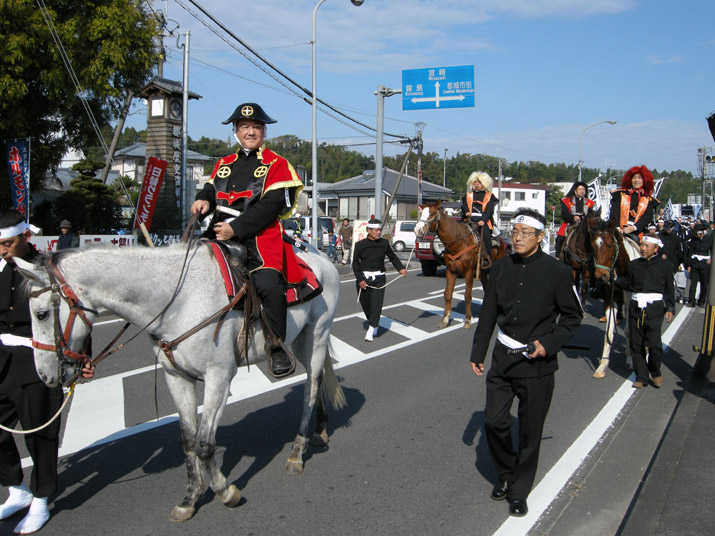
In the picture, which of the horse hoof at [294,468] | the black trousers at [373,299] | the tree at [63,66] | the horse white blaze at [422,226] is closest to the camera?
the horse hoof at [294,468]

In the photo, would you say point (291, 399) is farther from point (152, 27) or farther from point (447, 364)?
point (152, 27)

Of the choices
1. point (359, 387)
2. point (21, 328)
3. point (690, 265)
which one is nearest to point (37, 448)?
point (21, 328)

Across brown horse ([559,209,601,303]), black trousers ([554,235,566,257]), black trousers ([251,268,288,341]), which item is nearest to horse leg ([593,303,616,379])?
brown horse ([559,209,601,303])

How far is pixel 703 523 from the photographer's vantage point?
3947 mm

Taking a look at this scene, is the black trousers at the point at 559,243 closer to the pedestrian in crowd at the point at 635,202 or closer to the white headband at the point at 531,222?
the pedestrian in crowd at the point at 635,202

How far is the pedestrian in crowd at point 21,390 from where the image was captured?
12.4 ft

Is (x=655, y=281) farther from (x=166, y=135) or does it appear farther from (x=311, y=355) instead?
(x=166, y=135)

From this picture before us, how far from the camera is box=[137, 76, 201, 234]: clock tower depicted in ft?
70.8

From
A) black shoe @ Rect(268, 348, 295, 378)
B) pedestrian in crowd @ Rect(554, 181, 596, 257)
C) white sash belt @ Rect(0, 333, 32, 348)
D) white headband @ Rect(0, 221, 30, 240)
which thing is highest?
pedestrian in crowd @ Rect(554, 181, 596, 257)

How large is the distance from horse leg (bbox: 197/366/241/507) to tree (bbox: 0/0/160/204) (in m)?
12.8

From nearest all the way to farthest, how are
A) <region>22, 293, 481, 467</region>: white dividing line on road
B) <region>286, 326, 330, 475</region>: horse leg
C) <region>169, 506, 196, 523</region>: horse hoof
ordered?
<region>169, 506, 196, 523</region>: horse hoof
<region>286, 326, 330, 475</region>: horse leg
<region>22, 293, 481, 467</region>: white dividing line on road

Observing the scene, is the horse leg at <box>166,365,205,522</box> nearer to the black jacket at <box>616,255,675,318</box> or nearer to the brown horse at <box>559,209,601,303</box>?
the black jacket at <box>616,255,675,318</box>

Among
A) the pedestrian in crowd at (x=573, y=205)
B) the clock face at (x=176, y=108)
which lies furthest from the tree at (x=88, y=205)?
the pedestrian in crowd at (x=573, y=205)

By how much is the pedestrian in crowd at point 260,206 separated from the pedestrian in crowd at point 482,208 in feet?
26.2
